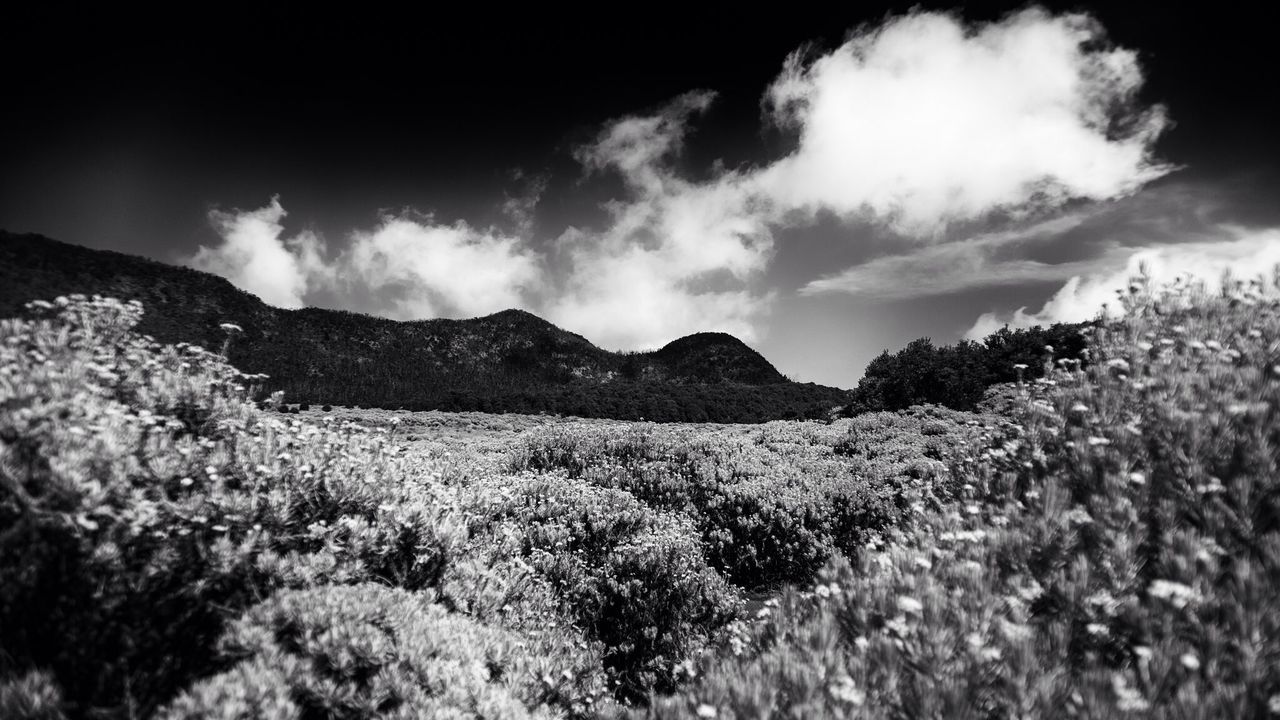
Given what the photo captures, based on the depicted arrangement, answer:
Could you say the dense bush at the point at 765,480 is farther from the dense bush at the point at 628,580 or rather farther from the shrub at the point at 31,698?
the shrub at the point at 31,698

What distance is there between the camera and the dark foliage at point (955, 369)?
26203mm

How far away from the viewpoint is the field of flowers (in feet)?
7.25

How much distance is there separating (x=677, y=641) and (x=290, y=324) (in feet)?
294

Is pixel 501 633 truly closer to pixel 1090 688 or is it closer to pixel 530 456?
pixel 1090 688

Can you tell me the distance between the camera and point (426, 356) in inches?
3583

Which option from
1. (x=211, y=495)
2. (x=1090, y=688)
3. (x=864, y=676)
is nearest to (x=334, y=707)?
(x=211, y=495)

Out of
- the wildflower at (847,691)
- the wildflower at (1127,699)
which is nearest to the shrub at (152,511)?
the wildflower at (847,691)

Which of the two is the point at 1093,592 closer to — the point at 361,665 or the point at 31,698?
the point at 361,665

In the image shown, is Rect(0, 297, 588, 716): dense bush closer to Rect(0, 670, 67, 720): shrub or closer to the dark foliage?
Rect(0, 670, 67, 720): shrub

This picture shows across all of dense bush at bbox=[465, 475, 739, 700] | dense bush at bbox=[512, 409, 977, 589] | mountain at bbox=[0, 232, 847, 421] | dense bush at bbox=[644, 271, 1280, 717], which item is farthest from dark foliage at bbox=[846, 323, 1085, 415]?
dense bush at bbox=[644, 271, 1280, 717]

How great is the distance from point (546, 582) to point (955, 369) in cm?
2831

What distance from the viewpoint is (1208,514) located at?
251 centimetres

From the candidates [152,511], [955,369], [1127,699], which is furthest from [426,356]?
[1127,699]

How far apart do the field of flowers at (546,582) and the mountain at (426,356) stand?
303 centimetres
